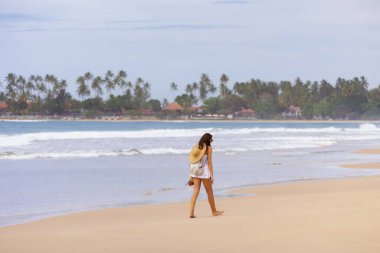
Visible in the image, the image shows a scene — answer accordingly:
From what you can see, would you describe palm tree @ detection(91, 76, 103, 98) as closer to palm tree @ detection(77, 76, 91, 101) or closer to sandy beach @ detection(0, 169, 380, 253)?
palm tree @ detection(77, 76, 91, 101)

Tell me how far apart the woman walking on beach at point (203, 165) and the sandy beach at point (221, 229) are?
0.26 m

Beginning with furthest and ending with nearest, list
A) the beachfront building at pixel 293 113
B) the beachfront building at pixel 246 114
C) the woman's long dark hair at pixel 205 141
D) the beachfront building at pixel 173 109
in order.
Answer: the beachfront building at pixel 173 109
the beachfront building at pixel 246 114
the beachfront building at pixel 293 113
the woman's long dark hair at pixel 205 141

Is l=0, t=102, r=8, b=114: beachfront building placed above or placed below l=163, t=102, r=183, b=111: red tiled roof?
above

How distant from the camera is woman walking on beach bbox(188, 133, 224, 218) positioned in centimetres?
1140

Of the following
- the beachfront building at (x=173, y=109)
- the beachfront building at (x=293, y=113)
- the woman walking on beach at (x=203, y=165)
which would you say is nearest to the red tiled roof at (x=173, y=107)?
the beachfront building at (x=173, y=109)

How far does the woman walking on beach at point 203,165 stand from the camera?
11.4 metres

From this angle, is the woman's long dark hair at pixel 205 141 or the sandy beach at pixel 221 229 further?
the woman's long dark hair at pixel 205 141

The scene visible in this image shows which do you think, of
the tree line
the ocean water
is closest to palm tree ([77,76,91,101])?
the tree line

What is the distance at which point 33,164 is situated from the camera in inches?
973

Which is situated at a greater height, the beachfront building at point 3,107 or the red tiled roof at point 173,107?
the beachfront building at point 3,107

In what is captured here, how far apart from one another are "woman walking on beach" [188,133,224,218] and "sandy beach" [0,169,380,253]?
26 cm

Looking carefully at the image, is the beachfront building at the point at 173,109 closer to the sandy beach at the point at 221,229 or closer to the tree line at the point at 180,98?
the tree line at the point at 180,98

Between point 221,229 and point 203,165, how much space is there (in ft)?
6.54

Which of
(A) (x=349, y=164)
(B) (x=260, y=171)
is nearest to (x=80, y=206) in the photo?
(B) (x=260, y=171)
